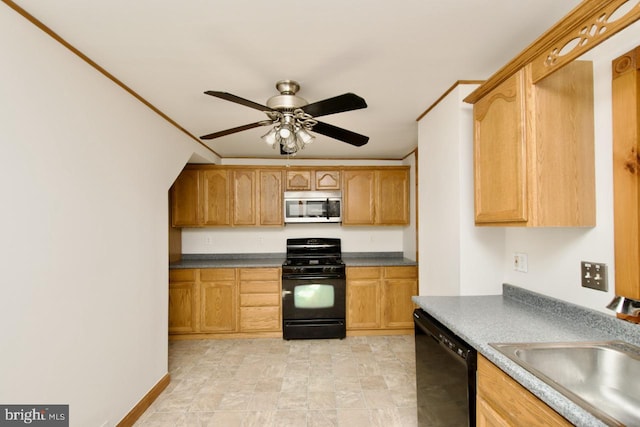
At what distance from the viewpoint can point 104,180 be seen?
1.82m

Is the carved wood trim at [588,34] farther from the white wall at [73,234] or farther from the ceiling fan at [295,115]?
the white wall at [73,234]

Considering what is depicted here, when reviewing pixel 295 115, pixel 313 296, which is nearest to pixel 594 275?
pixel 295 115

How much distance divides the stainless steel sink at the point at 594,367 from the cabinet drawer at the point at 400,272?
2533mm

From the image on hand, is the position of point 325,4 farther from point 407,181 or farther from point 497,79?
point 407,181

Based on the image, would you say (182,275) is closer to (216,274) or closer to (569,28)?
(216,274)

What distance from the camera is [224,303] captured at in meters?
3.60

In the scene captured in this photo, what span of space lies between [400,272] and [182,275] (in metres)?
2.63

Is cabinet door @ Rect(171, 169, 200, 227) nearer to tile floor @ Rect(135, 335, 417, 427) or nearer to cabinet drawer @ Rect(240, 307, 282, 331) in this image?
cabinet drawer @ Rect(240, 307, 282, 331)

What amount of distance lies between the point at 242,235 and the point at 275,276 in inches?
36.8

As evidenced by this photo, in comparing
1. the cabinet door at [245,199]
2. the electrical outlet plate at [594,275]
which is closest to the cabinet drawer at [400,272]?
the cabinet door at [245,199]

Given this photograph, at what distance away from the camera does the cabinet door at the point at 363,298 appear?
365cm

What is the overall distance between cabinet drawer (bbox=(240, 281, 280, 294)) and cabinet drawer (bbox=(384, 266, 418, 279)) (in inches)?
53.2

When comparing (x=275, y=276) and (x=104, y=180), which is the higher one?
(x=104, y=180)

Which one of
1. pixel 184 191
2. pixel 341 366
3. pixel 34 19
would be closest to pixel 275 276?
pixel 341 366
